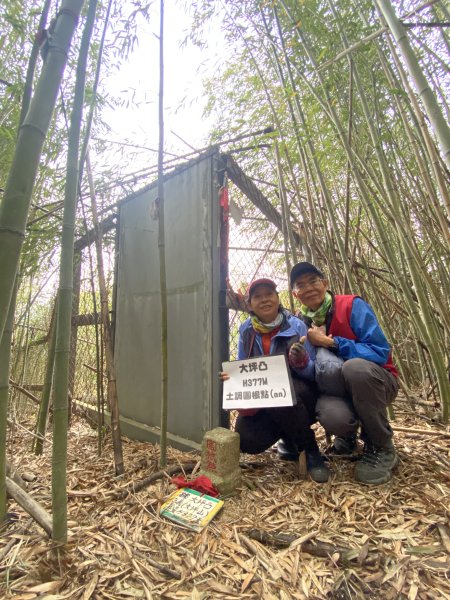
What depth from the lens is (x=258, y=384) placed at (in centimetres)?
180

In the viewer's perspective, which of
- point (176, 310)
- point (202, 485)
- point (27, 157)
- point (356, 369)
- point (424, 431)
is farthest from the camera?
point (176, 310)

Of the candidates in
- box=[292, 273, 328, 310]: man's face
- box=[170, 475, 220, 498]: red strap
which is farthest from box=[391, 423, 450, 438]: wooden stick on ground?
box=[170, 475, 220, 498]: red strap

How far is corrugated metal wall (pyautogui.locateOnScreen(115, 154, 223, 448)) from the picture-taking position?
2.14 meters

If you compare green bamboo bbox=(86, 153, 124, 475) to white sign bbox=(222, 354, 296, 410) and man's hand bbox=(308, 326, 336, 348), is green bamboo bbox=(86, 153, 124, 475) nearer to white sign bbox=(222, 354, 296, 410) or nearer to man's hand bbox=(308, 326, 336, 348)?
white sign bbox=(222, 354, 296, 410)

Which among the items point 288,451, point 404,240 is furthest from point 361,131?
point 288,451

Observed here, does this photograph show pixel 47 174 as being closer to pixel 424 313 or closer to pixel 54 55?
pixel 54 55

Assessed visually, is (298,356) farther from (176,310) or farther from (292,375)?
(176,310)

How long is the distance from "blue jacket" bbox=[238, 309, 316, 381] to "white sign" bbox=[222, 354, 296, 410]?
99mm

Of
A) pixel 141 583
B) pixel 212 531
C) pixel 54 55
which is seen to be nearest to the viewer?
pixel 54 55

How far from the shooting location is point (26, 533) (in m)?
1.25

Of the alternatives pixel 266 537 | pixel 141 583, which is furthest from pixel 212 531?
pixel 141 583

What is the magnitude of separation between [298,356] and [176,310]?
0.98 metres

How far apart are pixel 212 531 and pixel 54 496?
64 cm

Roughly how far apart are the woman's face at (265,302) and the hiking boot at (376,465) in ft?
2.89
